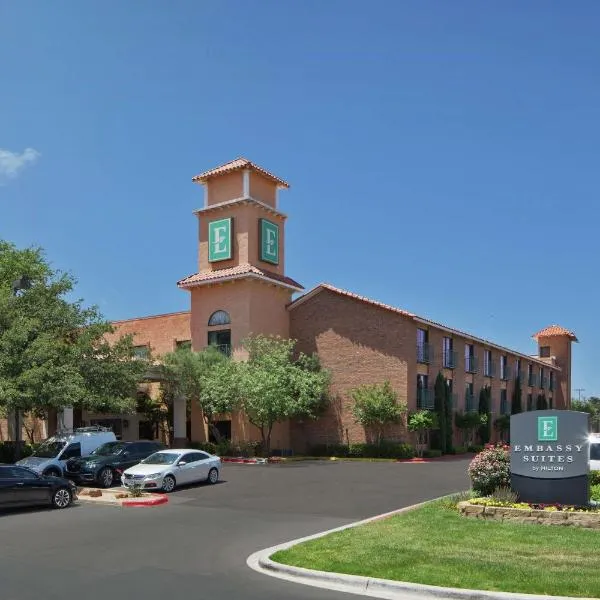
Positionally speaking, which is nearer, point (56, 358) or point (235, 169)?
point (56, 358)

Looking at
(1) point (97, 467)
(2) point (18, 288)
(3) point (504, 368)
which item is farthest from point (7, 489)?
(3) point (504, 368)

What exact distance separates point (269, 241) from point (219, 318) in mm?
5598

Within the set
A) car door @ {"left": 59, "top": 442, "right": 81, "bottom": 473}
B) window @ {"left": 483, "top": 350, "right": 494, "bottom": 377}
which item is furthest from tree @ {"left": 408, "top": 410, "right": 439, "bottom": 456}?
car door @ {"left": 59, "top": 442, "right": 81, "bottom": 473}

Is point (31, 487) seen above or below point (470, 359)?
below

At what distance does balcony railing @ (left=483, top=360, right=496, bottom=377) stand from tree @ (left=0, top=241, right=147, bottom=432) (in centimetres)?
2510

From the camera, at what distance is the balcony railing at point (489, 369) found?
48.9 m

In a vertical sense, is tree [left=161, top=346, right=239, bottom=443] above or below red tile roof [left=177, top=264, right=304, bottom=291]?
below

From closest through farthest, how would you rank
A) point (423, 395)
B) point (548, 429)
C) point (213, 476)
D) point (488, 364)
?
point (548, 429)
point (213, 476)
point (423, 395)
point (488, 364)

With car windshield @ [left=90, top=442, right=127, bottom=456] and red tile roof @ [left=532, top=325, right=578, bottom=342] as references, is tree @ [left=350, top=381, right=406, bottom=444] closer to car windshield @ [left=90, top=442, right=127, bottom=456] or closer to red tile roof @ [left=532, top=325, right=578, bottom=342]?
car windshield @ [left=90, top=442, right=127, bottom=456]

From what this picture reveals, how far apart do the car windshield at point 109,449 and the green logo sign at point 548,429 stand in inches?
632

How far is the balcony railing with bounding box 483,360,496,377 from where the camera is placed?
48938 mm

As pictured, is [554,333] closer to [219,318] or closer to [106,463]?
[219,318]

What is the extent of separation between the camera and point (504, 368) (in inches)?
2078

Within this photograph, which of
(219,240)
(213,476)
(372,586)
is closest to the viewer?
(372,586)
